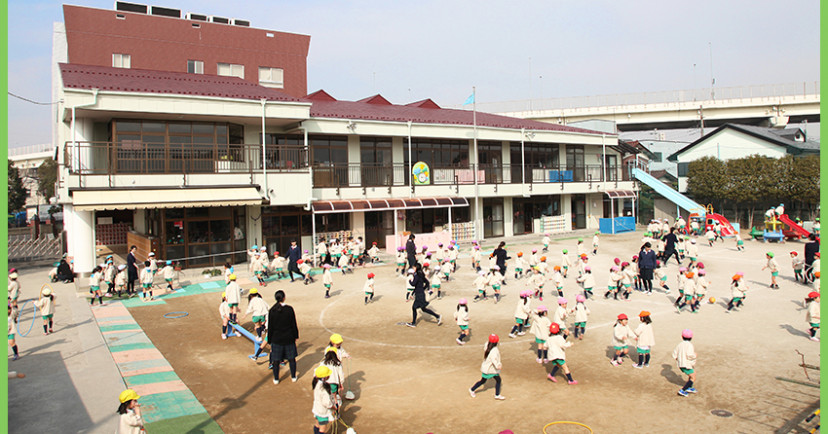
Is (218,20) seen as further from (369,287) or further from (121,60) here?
(369,287)

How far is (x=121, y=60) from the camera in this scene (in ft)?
113

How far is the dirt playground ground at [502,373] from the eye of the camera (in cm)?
879

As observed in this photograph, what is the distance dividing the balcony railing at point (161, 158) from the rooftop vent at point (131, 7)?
52.3 feet

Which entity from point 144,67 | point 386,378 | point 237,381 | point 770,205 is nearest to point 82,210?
point 237,381

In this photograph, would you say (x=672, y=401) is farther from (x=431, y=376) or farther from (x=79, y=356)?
(x=79, y=356)

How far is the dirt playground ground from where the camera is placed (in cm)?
879

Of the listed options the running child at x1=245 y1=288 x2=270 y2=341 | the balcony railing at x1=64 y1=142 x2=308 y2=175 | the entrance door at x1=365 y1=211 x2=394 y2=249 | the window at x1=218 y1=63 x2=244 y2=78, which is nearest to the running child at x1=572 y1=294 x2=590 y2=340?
the running child at x1=245 y1=288 x2=270 y2=341

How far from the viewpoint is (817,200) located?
112 ft

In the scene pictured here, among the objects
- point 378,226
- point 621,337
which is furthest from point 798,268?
point 378,226

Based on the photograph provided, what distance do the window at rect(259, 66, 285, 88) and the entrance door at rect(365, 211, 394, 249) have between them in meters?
15.0

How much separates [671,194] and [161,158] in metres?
34.3

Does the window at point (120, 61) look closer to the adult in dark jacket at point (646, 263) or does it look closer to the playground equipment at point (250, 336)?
the playground equipment at point (250, 336)

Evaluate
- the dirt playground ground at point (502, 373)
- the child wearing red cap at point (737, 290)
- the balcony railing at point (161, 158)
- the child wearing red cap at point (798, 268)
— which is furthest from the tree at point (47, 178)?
the child wearing red cap at point (798, 268)

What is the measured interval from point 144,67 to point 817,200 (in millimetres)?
45151
